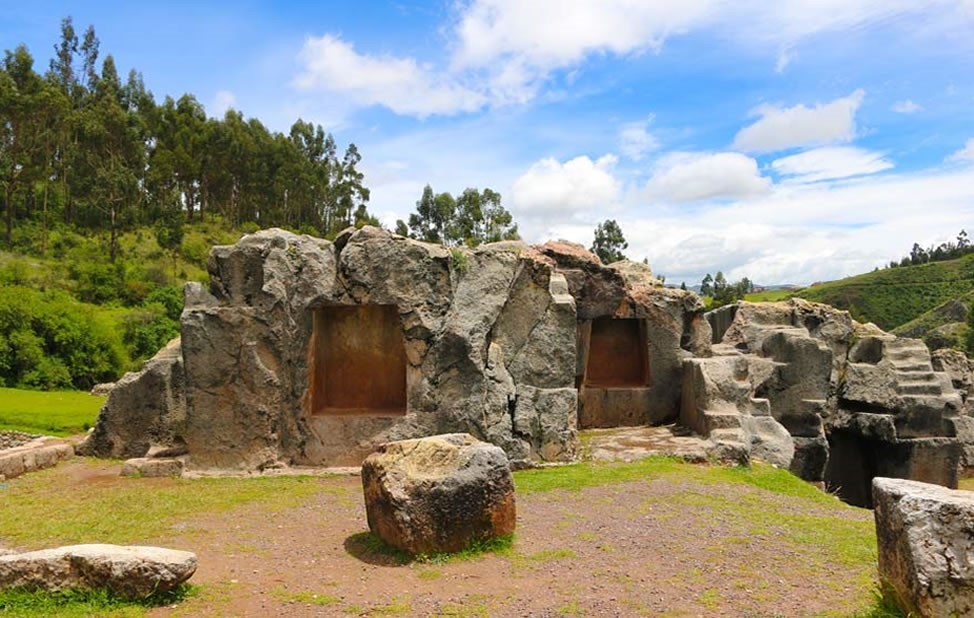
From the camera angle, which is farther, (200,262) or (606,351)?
(200,262)

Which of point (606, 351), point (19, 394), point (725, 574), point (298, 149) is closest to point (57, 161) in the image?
point (298, 149)

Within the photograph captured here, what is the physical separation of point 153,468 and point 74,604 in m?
6.50

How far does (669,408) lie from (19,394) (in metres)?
20.5

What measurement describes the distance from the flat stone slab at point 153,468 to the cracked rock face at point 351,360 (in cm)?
31

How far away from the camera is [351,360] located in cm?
1430

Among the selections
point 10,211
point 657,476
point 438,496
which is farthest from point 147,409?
point 10,211

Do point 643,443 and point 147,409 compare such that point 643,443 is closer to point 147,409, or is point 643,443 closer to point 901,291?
point 147,409

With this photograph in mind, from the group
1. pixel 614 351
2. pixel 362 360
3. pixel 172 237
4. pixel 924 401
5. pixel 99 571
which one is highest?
pixel 172 237

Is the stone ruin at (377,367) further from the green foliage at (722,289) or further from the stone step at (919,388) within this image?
the green foliage at (722,289)

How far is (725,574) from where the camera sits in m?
7.23

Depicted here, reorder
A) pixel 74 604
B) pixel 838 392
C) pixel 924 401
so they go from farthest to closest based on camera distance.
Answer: pixel 838 392 < pixel 924 401 < pixel 74 604

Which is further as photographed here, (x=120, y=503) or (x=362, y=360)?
(x=362, y=360)

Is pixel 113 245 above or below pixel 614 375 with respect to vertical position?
above

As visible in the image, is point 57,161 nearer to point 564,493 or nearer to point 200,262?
point 200,262
